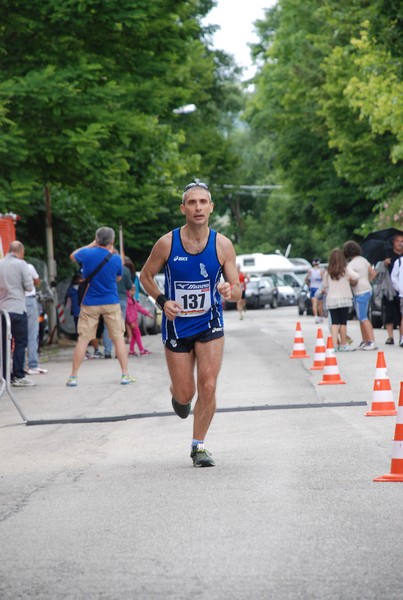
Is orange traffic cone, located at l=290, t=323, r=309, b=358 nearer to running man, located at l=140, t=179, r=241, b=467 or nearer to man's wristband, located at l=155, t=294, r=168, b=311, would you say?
running man, located at l=140, t=179, r=241, b=467

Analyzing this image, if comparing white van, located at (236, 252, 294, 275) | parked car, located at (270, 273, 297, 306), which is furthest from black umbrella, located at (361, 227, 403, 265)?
white van, located at (236, 252, 294, 275)

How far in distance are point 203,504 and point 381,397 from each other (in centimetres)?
508

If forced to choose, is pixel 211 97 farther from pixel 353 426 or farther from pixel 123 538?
pixel 123 538

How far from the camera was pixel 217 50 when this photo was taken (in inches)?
2539

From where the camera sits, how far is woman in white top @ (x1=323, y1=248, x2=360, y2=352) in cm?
2259

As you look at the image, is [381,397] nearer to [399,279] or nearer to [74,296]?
[399,279]

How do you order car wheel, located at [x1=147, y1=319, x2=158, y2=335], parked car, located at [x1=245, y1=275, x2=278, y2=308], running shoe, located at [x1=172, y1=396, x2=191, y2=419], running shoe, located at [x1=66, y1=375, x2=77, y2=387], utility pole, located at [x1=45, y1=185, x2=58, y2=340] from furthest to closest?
parked car, located at [x1=245, y1=275, x2=278, y2=308]
car wheel, located at [x1=147, y1=319, x2=158, y2=335]
utility pole, located at [x1=45, y1=185, x2=58, y2=340]
running shoe, located at [x1=66, y1=375, x2=77, y2=387]
running shoe, located at [x1=172, y1=396, x2=191, y2=419]

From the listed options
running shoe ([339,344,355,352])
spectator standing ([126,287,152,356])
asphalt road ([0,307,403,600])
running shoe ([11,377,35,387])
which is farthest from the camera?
spectator standing ([126,287,152,356])

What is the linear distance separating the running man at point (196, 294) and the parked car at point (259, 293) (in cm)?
5153

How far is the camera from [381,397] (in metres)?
12.3

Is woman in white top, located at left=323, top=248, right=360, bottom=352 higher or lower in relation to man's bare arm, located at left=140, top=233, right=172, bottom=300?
lower

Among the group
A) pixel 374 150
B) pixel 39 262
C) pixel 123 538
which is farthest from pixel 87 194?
pixel 123 538

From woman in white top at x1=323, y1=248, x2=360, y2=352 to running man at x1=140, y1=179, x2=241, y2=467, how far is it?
13287mm

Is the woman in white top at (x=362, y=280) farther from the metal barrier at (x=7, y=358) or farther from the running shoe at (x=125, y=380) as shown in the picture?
the metal barrier at (x=7, y=358)
